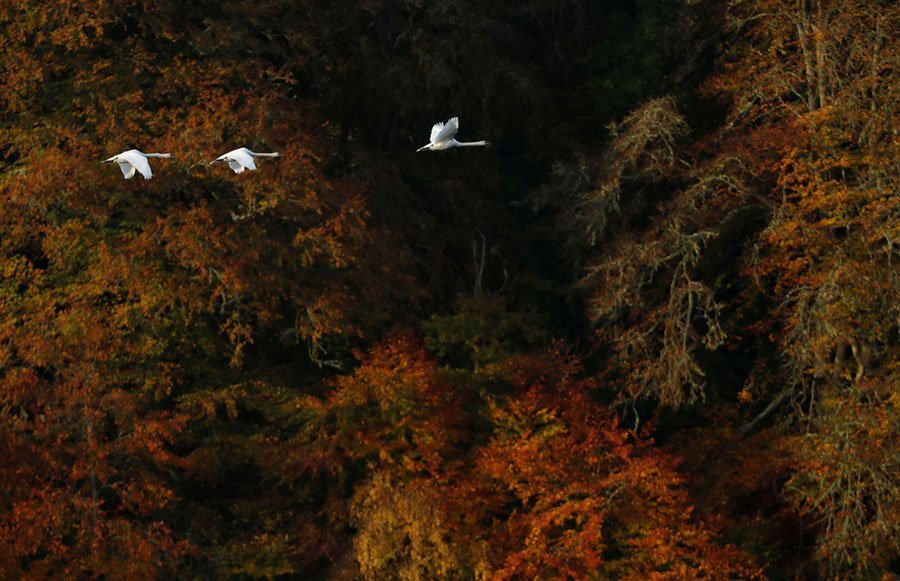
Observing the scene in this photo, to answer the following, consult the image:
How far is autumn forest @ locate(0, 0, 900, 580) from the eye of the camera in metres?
23.5

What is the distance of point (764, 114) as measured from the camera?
26.4 meters

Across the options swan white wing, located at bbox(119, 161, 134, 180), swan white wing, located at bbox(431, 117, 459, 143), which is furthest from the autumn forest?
swan white wing, located at bbox(431, 117, 459, 143)

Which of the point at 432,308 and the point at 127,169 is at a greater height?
the point at 127,169

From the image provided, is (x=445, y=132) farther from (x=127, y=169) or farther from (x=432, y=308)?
(x=432, y=308)

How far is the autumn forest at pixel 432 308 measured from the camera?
2355 cm

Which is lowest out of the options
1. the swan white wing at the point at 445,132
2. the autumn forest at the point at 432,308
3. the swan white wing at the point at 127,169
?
the autumn forest at the point at 432,308

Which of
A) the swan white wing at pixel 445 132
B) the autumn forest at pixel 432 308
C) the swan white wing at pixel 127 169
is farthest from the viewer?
the autumn forest at pixel 432 308

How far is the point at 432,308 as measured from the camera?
28141 mm

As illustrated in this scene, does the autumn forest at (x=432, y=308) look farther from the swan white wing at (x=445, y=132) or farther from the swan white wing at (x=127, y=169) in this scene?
the swan white wing at (x=445, y=132)

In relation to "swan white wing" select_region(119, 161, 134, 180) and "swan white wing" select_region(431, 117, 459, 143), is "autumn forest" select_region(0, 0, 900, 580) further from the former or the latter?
"swan white wing" select_region(431, 117, 459, 143)

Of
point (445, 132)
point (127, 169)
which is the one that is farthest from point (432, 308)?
point (445, 132)

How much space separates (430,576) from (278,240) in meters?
5.74

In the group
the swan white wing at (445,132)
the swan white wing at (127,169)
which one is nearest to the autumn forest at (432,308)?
the swan white wing at (127,169)

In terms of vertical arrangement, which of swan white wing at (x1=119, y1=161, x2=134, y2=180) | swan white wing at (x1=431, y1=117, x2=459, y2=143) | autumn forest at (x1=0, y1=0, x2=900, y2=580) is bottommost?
autumn forest at (x1=0, y1=0, x2=900, y2=580)
